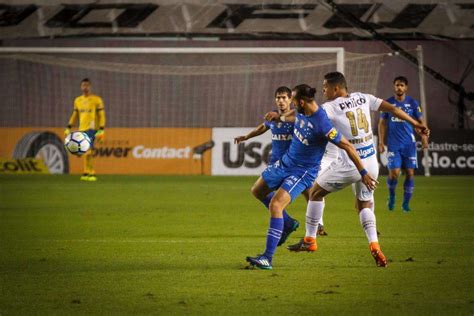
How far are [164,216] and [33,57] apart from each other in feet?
50.9

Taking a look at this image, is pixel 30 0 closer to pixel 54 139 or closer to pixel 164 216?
pixel 54 139

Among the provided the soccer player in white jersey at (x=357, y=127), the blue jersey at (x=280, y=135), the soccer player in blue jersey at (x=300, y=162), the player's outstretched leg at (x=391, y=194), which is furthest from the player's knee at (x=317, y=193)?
the player's outstretched leg at (x=391, y=194)

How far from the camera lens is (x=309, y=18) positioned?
2877cm

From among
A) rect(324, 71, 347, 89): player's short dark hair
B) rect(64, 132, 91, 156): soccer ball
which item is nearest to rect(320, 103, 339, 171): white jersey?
Answer: rect(324, 71, 347, 89): player's short dark hair

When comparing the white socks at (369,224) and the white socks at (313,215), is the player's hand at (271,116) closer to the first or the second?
the white socks at (313,215)

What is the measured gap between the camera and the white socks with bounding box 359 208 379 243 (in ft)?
30.5

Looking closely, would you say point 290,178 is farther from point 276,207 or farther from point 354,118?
point 354,118

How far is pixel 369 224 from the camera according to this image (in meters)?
9.35

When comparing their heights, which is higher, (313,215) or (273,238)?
(313,215)

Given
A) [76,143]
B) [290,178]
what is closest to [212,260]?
[290,178]

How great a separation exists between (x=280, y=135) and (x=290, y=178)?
7.46ft

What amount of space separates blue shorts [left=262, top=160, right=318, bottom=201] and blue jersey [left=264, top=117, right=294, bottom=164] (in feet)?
5.81

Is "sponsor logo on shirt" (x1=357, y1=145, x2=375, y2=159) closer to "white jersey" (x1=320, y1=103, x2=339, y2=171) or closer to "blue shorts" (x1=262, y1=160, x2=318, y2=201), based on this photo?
"blue shorts" (x1=262, y1=160, x2=318, y2=201)

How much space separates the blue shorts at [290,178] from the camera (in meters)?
9.34
